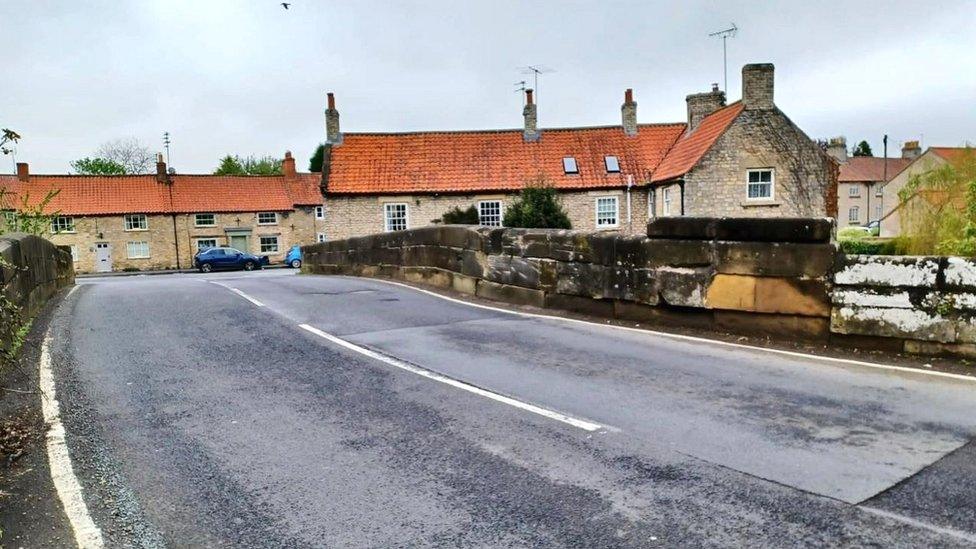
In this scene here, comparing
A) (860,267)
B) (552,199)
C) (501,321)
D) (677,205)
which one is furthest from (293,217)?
(860,267)

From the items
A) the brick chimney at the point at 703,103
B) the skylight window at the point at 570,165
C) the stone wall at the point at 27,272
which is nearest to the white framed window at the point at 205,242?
the skylight window at the point at 570,165

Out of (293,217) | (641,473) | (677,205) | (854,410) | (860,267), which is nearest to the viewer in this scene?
(641,473)

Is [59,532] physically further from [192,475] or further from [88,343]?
[88,343]

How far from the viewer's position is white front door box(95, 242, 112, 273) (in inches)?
2018

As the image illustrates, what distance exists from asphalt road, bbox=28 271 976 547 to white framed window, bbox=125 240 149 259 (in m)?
48.8

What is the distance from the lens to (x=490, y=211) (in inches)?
1398

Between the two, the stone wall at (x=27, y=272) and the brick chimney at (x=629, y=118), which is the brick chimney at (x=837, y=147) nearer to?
the brick chimney at (x=629, y=118)

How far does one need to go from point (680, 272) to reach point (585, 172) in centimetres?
2700

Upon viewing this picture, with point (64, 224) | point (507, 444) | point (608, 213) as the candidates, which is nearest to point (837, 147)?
point (608, 213)

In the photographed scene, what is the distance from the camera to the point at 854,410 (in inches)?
223

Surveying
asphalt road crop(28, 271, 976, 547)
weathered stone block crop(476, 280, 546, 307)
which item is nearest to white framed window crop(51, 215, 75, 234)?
weathered stone block crop(476, 280, 546, 307)

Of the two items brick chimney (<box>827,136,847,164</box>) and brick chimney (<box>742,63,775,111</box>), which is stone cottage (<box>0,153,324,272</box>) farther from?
brick chimney (<box>827,136,847,164</box>)

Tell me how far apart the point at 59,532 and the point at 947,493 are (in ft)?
16.7

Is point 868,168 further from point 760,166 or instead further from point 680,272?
point 680,272
